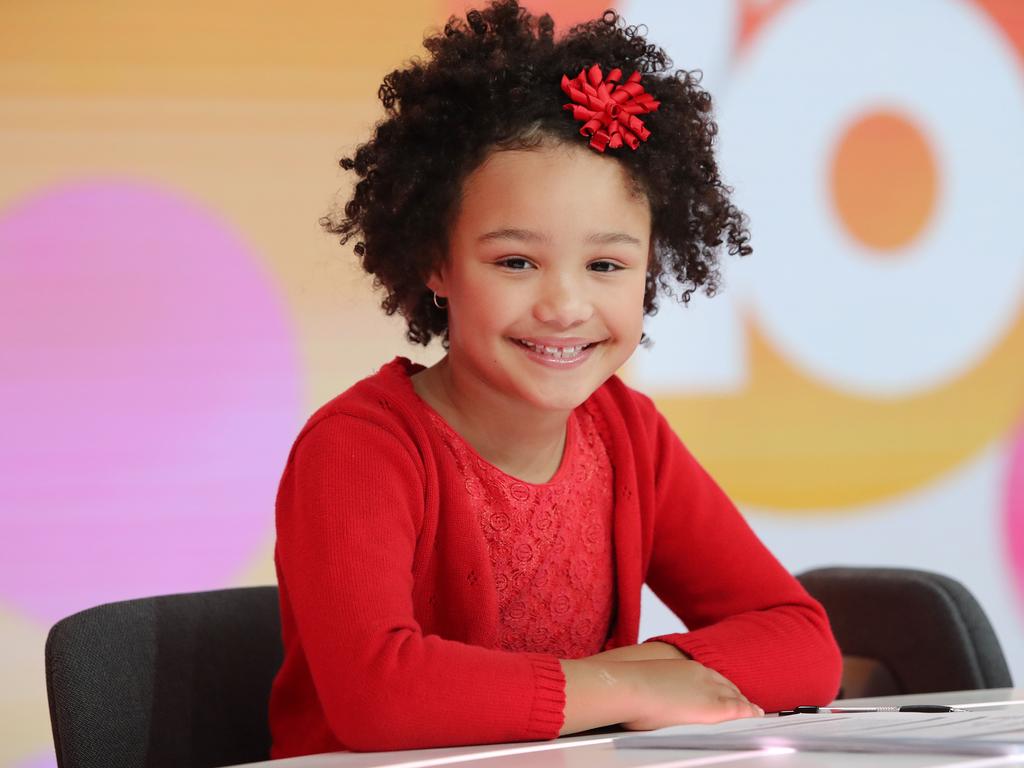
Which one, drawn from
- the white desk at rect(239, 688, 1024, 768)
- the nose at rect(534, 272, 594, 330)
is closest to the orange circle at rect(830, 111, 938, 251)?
the nose at rect(534, 272, 594, 330)

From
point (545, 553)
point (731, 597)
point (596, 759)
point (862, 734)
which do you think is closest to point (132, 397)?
point (545, 553)

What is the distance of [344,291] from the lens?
2021 millimetres

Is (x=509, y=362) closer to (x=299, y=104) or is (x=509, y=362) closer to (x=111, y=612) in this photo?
(x=111, y=612)

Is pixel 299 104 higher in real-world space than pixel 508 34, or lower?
higher

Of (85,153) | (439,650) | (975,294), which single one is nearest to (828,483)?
(975,294)

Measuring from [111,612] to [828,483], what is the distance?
1.55 m

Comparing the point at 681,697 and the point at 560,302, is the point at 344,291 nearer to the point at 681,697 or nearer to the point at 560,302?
the point at 560,302

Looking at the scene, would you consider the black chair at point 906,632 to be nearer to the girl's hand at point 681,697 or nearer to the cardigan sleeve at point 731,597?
the cardigan sleeve at point 731,597

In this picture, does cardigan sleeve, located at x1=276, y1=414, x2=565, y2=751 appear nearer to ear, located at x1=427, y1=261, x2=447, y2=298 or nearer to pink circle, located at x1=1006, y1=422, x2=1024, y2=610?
ear, located at x1=427, y1=261, x2=447, y2=298

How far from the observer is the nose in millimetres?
1203

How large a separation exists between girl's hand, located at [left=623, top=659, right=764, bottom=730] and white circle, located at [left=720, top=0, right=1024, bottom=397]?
4.33 ft

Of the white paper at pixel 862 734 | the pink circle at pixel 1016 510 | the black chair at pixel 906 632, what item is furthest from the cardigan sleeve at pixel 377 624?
the pink circle at pixel 1016 510

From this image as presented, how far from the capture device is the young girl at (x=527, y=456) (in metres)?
1.06

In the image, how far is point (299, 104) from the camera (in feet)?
6.48
